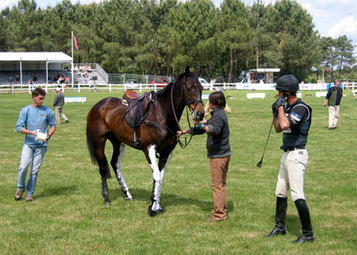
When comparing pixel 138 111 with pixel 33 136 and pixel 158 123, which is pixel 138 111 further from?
pixel 33 136

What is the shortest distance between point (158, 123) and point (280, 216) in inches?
→ 104

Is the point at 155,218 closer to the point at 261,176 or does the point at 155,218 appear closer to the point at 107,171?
the point at 107,171

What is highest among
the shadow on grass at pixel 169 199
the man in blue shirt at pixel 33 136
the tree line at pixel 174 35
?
the tree line at pixel 174 35

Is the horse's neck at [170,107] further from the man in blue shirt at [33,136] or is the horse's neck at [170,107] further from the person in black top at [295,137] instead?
the man in blue shirt at [33,136]

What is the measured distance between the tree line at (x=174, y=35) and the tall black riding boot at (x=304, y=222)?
63967 mm

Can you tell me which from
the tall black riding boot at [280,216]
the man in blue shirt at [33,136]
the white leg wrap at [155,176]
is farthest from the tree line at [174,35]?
the tall black riding boot at [280,216]

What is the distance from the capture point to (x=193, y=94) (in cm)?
683

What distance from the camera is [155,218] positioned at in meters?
7.20

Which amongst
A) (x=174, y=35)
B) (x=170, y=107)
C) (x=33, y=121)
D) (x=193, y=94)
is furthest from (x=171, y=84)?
(x=174, y=35)

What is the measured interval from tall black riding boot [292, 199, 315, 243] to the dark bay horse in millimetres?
2014

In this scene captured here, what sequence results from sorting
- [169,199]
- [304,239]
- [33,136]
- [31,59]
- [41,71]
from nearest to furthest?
1. [304,239]
2. [33,136]
3. [169,199]
4. [31,59]
5. [41,71]

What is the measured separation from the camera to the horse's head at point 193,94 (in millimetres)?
6594

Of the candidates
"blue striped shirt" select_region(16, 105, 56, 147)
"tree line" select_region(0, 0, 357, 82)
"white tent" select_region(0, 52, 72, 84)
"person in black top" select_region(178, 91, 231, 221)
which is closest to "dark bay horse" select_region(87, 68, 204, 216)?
"person in black top" select_region(178, 91, 231, 221)

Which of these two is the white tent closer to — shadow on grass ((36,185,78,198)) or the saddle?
shadow on grass ((36,185,78,198))
